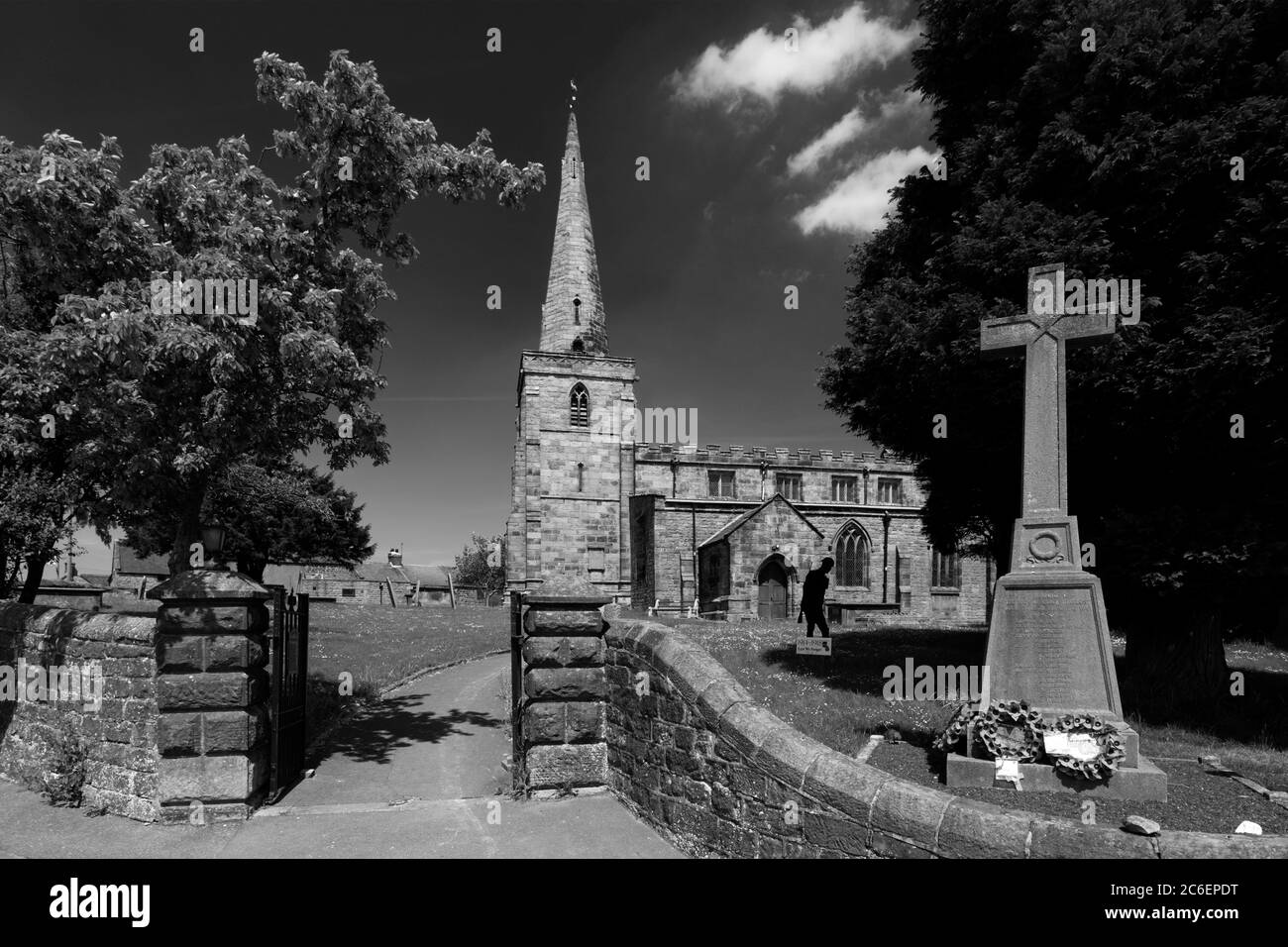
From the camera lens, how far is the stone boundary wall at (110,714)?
22.2 feet

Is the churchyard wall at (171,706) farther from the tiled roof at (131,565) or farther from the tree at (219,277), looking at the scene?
the tiled roof at (131,565)

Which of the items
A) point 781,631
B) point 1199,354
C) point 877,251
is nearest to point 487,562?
point 781,631

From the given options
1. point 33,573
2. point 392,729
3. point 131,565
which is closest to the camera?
point 392,729

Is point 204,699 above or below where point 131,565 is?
above

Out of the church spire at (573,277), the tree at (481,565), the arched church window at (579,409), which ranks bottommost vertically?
the tree at (481,565)

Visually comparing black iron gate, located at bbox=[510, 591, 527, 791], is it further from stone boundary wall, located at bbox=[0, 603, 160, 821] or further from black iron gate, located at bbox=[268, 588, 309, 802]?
stone boundary wall, located at bbox=[0, 603, 160, 821]

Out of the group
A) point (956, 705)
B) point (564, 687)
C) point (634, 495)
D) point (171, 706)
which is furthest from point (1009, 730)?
point (634, 495)

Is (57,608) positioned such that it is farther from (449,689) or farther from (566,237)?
(566,237)

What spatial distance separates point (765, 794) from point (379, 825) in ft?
12.8

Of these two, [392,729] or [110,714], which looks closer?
[110,714]

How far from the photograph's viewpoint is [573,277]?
41.5 metres

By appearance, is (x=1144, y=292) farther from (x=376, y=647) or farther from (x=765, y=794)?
(x=376, y=647)

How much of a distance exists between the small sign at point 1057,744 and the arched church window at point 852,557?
34572mm

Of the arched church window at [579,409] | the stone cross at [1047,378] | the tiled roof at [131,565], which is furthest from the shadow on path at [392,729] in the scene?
the tiled roof at [131,565]
